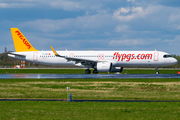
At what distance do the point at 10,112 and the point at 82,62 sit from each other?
125ft

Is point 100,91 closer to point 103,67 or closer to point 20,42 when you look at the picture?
point 103,67

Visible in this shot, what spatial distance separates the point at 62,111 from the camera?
1412cm

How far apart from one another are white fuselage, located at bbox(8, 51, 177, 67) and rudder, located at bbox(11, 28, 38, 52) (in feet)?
7.22

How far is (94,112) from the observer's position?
13812 mm

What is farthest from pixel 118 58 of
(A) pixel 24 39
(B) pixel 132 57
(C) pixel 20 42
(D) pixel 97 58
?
(C) pixel 20 42

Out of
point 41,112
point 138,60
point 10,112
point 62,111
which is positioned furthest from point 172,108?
point 138,60

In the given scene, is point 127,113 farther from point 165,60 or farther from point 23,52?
point 23,52

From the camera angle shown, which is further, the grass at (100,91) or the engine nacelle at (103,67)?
the engine nacelle at (103,67)

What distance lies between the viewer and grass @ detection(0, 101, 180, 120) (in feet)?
41.3

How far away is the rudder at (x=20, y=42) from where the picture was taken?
2258 inches

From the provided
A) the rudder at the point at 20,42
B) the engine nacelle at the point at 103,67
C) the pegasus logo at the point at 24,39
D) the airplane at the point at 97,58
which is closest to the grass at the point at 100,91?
the engine nacelle at the point at 103,67

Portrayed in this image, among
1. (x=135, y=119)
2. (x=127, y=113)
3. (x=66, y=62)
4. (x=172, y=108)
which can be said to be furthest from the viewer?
(x=66, y=62)

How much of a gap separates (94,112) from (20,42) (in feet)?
153

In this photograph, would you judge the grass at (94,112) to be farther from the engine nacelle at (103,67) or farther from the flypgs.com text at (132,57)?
the flypgs.com text at (132,57)
